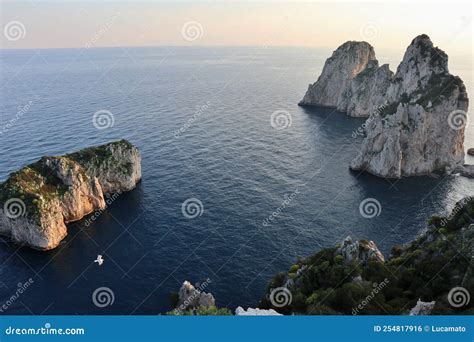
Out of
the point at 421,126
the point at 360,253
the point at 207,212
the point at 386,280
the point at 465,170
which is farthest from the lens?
the point at 421,126

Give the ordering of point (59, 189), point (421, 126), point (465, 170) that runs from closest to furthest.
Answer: point (59, 189) < point (465, 170) < point (421, 126)

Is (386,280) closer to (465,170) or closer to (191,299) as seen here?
(191,299)

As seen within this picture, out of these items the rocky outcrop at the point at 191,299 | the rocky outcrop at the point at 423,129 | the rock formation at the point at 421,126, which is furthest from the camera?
the rock formation at the point at 421,126

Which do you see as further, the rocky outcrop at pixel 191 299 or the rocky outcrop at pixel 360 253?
the rocky outcrop at pixel 191 299

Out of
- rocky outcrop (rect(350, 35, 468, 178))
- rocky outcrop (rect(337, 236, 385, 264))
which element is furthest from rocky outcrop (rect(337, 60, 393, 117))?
rocky outcrop (rect(337, 236, 385, 264))

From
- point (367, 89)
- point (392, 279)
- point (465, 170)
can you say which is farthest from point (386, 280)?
point (367, 89)

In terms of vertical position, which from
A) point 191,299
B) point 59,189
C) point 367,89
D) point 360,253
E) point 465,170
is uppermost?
point 367,89

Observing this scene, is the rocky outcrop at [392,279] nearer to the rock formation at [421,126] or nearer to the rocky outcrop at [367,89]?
the rock formation at [421,126]

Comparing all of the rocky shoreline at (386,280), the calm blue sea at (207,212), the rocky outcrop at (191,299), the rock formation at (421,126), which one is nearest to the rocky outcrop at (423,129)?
the rock formation at (421,126)

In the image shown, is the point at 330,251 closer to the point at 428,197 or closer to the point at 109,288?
the point at 109,288
